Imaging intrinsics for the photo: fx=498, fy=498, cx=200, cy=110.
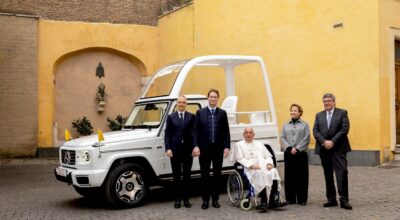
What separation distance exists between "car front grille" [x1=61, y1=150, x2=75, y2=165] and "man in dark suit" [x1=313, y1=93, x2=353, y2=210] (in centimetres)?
388

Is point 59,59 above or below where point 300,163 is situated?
above

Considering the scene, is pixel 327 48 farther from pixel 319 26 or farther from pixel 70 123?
pixel 70 123

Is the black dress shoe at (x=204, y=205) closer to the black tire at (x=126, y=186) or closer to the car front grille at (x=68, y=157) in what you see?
the black tire at (x=126, y=186)

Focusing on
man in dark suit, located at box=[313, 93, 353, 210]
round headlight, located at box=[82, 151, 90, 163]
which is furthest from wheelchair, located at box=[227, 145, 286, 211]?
round headlight, located at box=[82, 151, 90, 163]

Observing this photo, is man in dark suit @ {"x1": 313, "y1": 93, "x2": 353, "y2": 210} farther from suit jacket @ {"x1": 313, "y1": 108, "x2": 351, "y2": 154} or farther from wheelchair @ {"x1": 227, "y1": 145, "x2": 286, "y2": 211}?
wheelchair @ {"x1": 227, "y1": 145, "x2": 286, "y2": 211}

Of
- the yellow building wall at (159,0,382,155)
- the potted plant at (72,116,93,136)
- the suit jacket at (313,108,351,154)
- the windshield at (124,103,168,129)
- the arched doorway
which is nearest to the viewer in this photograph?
the suit jacket at (313,108,351,154)

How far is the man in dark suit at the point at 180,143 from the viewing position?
7.88m

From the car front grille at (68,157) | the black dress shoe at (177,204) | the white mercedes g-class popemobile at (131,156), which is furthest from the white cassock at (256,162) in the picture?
the car front grille at (68,157)

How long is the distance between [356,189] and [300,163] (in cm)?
197

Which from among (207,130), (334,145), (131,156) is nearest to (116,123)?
(131,156)

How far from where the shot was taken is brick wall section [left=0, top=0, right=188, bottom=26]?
1795 centimetres

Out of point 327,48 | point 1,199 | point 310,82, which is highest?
point 327,48

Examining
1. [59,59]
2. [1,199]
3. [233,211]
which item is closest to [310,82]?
[233,211]

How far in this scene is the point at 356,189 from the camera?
930 centimetres
